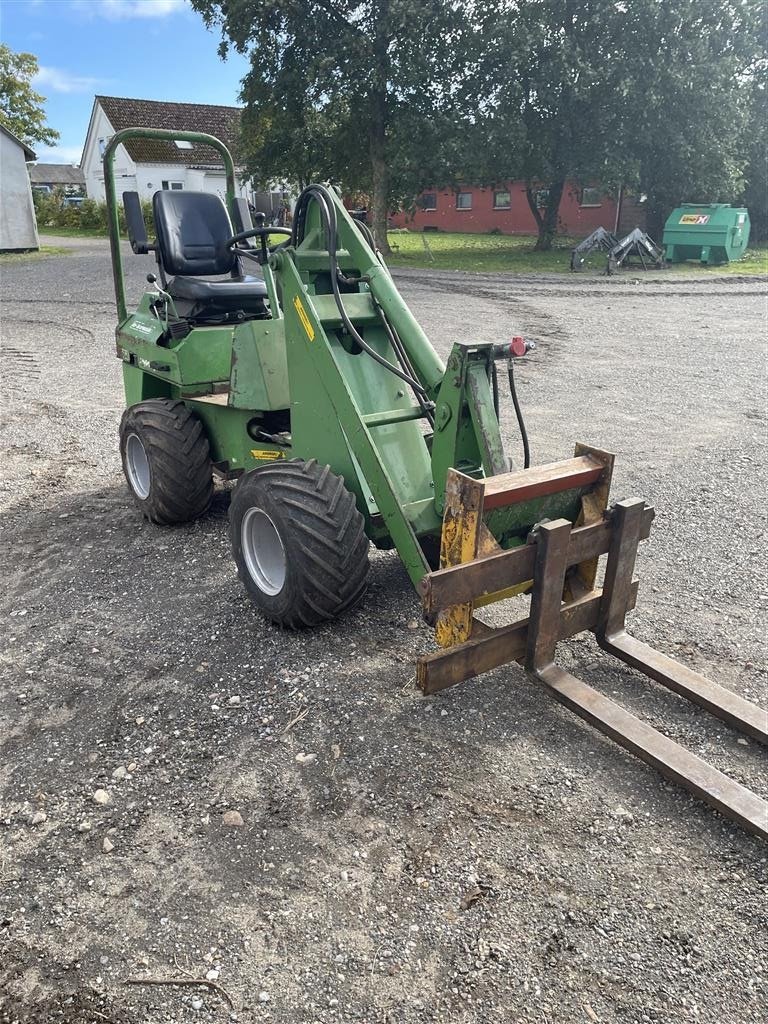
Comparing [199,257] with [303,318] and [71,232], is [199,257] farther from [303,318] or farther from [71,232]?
[71,232]

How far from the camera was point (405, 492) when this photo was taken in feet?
11.8

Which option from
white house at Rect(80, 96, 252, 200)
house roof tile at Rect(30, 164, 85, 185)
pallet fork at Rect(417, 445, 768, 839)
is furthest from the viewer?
house roof tile at Rect(30, 164, 85, 185)

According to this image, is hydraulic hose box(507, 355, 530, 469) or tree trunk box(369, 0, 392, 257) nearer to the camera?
hydraulic hose box(507, 355, 530, 469)

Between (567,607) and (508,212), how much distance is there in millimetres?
37596

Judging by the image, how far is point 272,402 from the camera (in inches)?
171

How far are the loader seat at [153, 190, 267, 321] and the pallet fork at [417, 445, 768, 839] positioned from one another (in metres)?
2.82

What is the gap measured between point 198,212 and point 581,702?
4164mm

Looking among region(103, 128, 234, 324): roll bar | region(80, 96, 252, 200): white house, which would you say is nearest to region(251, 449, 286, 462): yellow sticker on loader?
region(103, 128, 234, 324): roll bar

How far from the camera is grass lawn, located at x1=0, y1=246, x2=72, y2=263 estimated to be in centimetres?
2483

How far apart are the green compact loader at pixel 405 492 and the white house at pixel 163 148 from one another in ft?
114

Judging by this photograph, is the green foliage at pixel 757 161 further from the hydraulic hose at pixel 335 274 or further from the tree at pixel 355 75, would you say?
the hydraulic hose at pixel 335 274

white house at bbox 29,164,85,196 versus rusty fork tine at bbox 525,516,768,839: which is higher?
white house at bbox 29,164,85,196

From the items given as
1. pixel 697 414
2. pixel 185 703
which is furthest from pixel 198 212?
pixel 697 414

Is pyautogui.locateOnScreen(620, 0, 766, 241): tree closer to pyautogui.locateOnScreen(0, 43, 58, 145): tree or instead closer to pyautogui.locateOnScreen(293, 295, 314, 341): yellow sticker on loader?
pyautogui.locateOnScreen(293, 295, 314, 341): yellow sticker on loader
